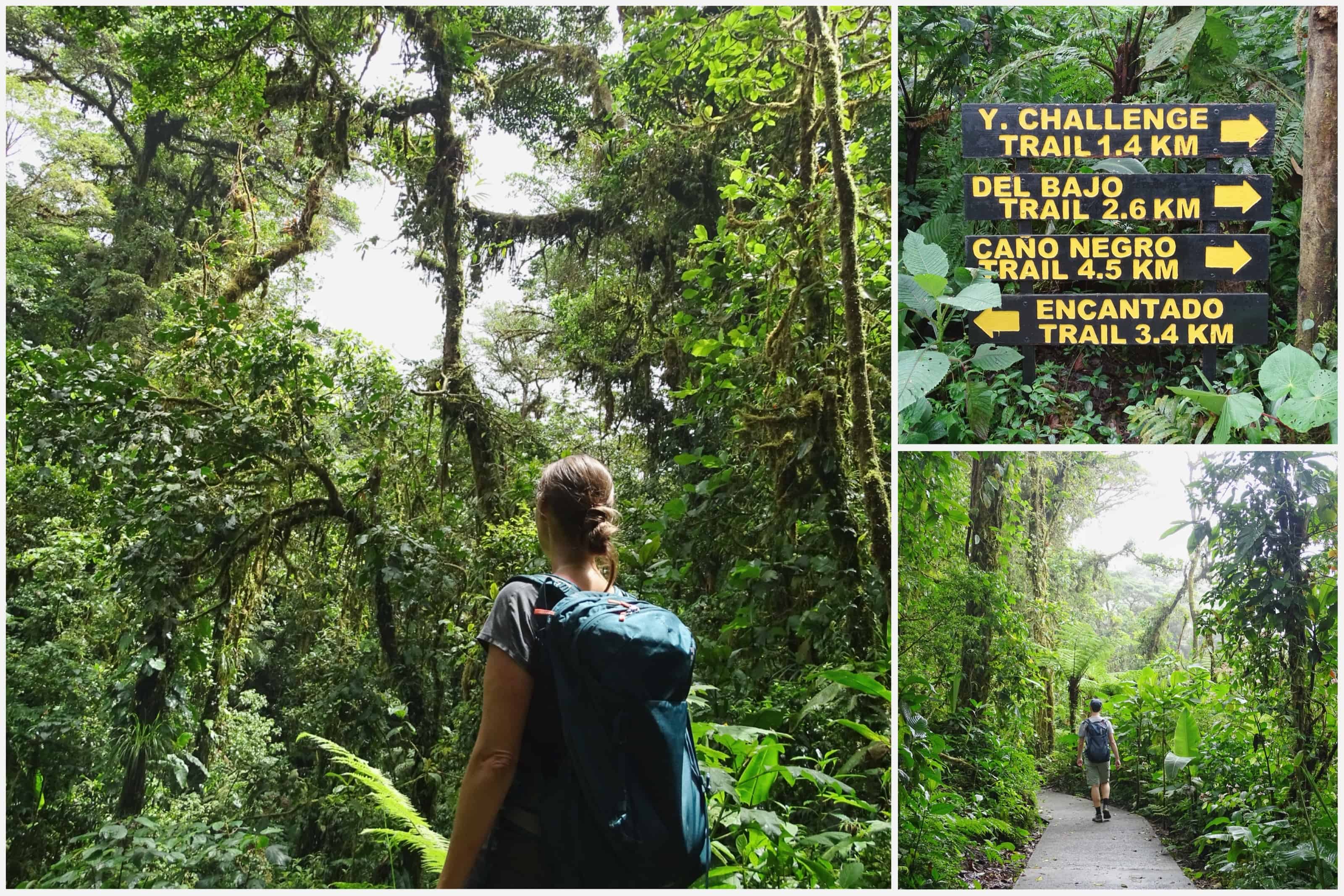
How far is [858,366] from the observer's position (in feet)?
9.66

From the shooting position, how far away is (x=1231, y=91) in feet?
8.07

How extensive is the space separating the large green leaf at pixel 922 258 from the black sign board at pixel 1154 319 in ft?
0.65

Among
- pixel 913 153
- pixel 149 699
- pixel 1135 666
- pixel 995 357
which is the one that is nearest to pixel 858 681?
pixel 1135 666

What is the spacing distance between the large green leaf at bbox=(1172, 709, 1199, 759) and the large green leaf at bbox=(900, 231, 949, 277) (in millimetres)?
1330

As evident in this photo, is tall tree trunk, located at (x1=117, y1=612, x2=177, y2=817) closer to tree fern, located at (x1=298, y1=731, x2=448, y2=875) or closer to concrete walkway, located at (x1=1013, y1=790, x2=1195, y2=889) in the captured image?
tree fern, located at (x1=298, y1=731, x2=448, y2=875)

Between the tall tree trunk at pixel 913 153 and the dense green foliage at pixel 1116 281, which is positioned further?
the tall tree trunk at pixel 913 153

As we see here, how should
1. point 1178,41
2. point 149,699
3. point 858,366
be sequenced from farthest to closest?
point 149,699 → point 858,366 → point 1178,41

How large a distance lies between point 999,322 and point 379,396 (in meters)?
2.69

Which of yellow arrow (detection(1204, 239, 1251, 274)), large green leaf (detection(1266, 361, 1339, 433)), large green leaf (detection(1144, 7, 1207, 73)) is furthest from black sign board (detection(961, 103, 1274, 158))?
large green leaf (detection(1266, 361, 1339, 433))

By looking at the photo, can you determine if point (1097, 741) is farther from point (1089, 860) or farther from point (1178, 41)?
point (1178, 41)

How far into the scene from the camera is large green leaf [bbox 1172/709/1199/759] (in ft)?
7.39

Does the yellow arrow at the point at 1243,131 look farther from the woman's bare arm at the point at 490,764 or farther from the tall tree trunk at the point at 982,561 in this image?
the woman's bare arm at the point at 490,764

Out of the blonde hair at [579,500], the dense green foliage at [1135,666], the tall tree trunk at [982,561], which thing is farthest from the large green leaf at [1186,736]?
the blonde hair at [579,500]

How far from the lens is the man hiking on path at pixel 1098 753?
2.17 m
